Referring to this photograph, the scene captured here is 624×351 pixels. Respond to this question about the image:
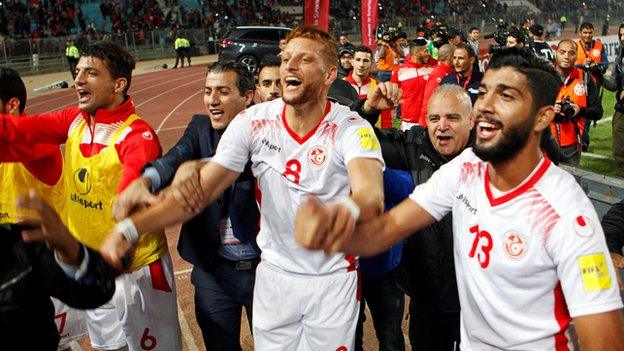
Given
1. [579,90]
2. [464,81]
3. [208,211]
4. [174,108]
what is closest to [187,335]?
[208,211]

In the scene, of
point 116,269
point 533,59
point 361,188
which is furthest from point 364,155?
point 116,269

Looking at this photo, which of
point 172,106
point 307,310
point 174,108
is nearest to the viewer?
point 307,310

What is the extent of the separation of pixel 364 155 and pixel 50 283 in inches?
59.3

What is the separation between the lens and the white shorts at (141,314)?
3.92 m

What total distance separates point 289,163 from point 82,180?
141 centimetres

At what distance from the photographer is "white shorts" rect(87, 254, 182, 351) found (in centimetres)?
392

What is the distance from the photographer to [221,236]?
3914mm

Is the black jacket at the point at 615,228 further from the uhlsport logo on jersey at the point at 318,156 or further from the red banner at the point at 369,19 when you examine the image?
the red banner at the point at 369,19

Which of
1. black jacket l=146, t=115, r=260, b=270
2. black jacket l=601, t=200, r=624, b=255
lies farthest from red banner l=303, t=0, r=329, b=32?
black jacket l=601, t=200, r=624, b=255

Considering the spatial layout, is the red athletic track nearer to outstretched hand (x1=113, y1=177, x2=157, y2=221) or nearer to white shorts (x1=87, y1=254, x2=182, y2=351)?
white shorts (x1=87, y1=254, x2=182, y2=351)

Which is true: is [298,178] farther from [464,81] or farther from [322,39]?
[464,81]

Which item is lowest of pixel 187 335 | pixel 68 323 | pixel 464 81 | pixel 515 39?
pixel 187 335

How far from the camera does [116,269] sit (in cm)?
252

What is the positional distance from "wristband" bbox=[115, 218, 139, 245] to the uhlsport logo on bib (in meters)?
1.16
